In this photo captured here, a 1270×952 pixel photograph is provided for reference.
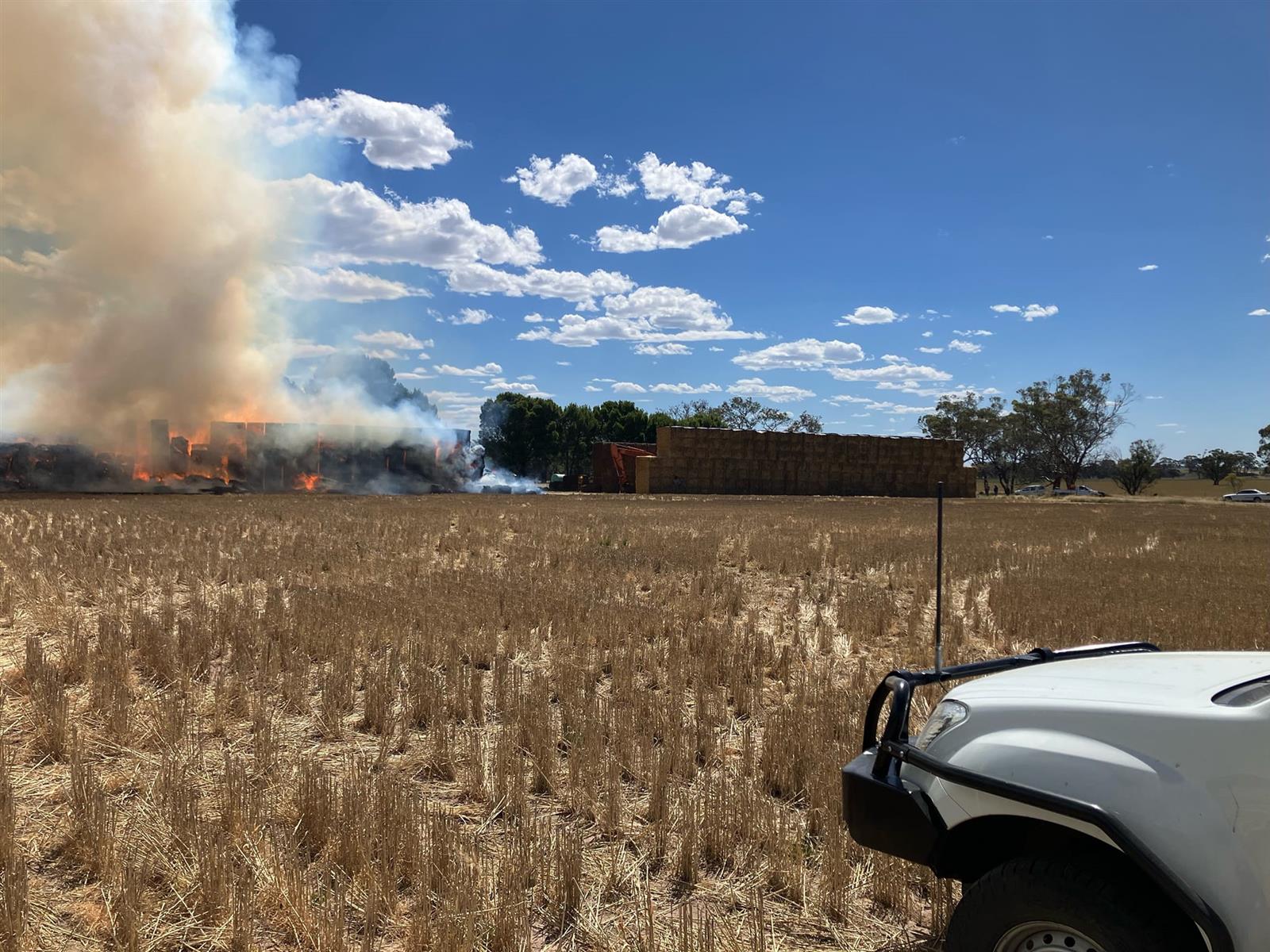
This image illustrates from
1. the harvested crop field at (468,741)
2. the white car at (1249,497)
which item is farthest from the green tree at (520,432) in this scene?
the harvested crop field at (468,741)

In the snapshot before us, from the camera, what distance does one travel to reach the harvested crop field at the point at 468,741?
3.96m

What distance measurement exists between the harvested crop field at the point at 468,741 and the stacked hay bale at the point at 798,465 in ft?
160

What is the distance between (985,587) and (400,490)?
4365 centimetres

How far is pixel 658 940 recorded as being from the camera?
3762 millimetres

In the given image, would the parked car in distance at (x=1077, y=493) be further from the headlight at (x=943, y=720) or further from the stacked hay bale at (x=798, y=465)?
the headlight at (x=943, y=720)

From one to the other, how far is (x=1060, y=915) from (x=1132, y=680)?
0.82 meters

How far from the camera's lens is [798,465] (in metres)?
71.7

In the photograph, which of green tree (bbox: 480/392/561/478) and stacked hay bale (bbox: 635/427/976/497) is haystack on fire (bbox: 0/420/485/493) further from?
green tree (bbox: 480/392/561/478)

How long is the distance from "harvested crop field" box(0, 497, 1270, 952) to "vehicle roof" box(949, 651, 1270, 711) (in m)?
1.47

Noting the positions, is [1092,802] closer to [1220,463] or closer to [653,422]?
[653,422]

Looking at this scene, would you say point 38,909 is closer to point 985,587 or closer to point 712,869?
point 712,869

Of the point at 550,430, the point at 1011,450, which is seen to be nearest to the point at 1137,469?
the point at 1011,450

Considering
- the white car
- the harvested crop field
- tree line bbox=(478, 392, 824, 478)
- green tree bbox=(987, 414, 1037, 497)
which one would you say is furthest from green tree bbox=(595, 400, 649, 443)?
the harvested crop field

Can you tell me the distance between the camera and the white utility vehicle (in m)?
2.37
